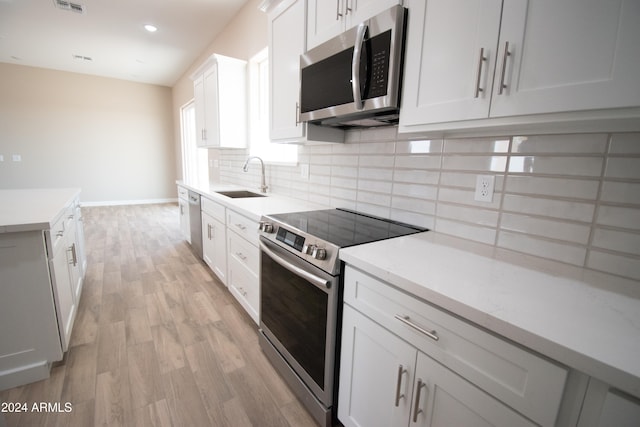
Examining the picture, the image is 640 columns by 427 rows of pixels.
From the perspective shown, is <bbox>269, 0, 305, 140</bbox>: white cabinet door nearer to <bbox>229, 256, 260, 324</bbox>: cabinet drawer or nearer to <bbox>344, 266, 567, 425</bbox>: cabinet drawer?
<bbox>229, 256, 260, 324</bbox>: cabinet drawer

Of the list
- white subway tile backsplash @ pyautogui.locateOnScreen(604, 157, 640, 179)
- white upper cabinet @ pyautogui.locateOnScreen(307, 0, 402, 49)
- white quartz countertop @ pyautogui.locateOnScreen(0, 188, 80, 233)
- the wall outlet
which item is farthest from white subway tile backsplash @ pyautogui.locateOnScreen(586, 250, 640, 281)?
white quartz countertop @ pyautogui.locateOnScreen(0, 188, 80, 233)

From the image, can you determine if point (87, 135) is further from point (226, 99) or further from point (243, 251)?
point (243, 251)

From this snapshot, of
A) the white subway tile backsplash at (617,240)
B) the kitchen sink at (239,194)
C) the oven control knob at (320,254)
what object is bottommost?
the oven control knob at (320,254)

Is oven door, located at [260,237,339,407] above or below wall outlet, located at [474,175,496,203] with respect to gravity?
below

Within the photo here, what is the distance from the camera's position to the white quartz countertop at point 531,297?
0.54 m

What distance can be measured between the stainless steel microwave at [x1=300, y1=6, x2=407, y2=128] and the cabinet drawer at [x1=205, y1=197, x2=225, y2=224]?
125 cm

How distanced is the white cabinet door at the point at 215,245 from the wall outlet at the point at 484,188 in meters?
1.97

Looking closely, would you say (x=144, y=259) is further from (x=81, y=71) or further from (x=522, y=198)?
(x=81, y=71)

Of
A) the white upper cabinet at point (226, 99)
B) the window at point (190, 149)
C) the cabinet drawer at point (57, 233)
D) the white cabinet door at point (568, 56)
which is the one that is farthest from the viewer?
the window at point (190, 149)

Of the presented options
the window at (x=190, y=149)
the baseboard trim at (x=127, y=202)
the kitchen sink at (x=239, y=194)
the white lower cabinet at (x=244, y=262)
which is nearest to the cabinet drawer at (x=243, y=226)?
the white lower cabinet at (x=244, y=262)

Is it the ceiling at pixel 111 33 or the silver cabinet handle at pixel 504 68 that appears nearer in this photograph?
the silver cabinet handle at pixel 504 68

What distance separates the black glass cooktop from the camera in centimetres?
124

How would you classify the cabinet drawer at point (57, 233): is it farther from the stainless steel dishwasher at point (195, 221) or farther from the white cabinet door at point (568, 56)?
the white cabinet door at point (568, 56)

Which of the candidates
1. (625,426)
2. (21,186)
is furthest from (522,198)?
(21,186)
